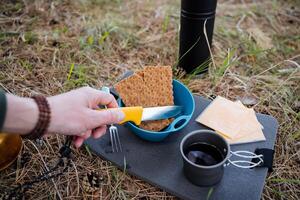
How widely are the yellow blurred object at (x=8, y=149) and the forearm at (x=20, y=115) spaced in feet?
1.33

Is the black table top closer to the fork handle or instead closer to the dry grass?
the dry grass

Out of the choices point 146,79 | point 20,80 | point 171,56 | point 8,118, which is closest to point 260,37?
point 171,56

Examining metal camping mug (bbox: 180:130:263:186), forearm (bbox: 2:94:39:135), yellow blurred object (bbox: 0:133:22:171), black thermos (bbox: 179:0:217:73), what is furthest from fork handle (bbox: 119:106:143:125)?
black thermos (bbox: 179:0:217:73)


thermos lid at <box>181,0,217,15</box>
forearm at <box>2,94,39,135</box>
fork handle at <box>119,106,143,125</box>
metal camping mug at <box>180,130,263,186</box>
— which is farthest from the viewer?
thermos lid at <box>181,0,217,15</box>

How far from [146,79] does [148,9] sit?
53.0 inches

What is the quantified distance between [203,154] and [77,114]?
0.55m

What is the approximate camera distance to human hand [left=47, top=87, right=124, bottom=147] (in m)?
0.97

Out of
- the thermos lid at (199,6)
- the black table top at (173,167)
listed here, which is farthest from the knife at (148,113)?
the thermos lid at (199,6)

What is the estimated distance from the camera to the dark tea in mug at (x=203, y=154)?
1.16 m

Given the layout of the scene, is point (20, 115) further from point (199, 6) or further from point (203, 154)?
point (199, 6)

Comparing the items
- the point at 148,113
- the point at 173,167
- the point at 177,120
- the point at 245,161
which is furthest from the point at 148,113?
the point at 245,161

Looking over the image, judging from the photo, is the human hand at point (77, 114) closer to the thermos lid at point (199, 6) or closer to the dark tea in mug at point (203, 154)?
the dark tea in mug at point (203, 154)

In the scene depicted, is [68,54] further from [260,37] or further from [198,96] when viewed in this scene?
[260,37]

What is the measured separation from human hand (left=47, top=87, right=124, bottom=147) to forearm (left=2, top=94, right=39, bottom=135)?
59mm
